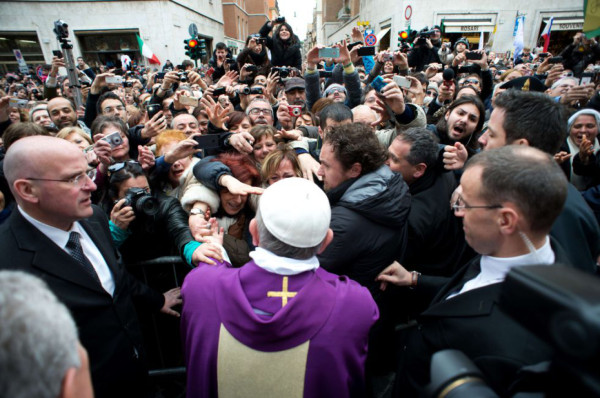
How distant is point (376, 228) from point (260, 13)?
59.1m

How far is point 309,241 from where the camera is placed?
1278mm

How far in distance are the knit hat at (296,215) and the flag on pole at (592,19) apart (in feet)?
25.8

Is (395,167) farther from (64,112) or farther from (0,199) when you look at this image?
(64,112)

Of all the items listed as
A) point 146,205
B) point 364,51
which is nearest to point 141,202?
point 146,205

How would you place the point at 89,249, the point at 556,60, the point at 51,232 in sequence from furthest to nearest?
the point at 556,60, the point at 89,249, the point at 51,232

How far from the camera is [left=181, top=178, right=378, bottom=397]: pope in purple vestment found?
48.0 inches

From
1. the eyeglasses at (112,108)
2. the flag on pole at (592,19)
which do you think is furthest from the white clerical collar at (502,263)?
the flag on pole at (592,19)

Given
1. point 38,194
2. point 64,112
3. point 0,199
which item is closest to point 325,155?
point 38,194

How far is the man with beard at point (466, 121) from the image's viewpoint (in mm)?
3264

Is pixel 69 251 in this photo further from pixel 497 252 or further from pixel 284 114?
pixel 284 114

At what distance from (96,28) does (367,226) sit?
28.3 m

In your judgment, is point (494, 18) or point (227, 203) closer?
point (227, 203)

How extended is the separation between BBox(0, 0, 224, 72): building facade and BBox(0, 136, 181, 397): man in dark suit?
2460 centimetres

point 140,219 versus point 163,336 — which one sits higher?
point 140,219
